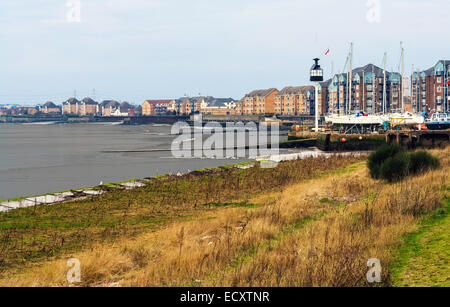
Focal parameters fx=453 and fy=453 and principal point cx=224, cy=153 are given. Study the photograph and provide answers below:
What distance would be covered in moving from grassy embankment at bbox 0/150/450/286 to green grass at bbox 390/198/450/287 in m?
0.11

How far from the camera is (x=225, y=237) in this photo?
45.4 feet

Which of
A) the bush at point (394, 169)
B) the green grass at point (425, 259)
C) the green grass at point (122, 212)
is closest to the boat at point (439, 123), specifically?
the green grass at point (122, 212)

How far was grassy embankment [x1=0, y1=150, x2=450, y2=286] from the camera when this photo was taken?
9.90m

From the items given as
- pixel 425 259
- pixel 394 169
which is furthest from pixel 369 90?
pixel 425 259

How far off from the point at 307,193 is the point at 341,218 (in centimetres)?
853

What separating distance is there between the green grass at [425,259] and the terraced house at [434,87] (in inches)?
4894

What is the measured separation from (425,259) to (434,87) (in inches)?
5300

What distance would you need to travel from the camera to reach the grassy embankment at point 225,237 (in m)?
9.90

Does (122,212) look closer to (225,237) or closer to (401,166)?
(225,237)

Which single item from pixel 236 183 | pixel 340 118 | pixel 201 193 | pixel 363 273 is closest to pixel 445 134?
pixel 340 118

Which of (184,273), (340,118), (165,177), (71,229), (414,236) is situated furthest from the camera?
(340,118)
